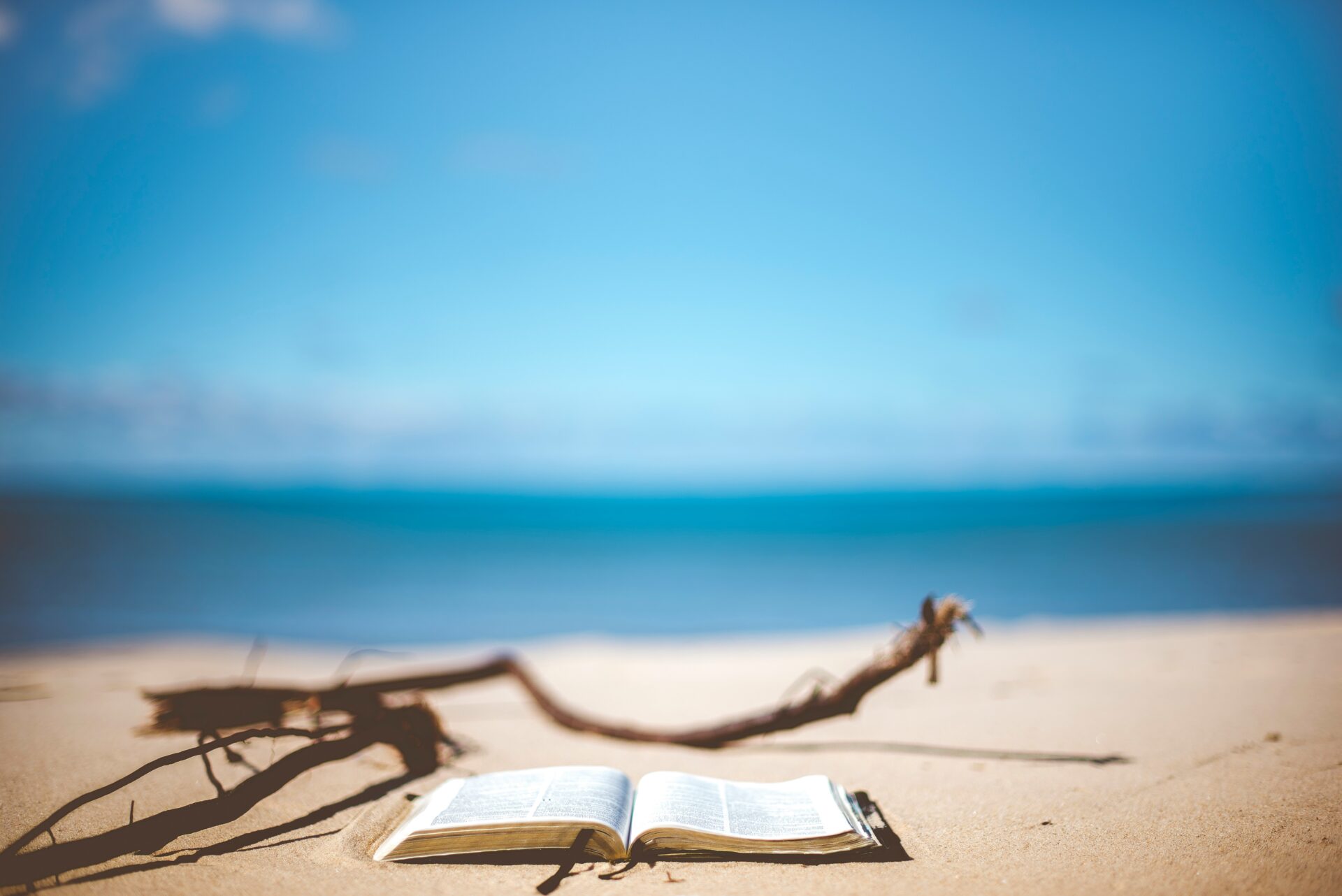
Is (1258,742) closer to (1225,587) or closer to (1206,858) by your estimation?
(1206,858)

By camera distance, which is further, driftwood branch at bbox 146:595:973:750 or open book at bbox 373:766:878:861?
driftwood branch at bbox 146:595:973:750

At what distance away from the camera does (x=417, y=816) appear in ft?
7.36

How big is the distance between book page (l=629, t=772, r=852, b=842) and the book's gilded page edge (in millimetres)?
623

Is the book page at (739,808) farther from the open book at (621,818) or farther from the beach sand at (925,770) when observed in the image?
the beach sand at (925,770)

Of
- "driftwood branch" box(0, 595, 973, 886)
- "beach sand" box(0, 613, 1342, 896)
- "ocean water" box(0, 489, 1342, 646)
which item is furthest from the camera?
"ocean water" box(0, 489, 1342, 646)

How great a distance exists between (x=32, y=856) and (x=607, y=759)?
2.09m

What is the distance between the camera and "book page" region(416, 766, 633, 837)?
2.08 m

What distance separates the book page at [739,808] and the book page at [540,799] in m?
0.08

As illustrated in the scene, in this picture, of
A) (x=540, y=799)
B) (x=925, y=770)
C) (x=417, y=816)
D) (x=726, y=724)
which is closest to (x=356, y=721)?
(x=417, y=816)

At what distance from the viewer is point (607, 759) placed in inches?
135

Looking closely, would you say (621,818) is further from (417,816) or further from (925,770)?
(925,770)

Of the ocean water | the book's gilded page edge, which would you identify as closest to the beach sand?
the book's gilded page edge

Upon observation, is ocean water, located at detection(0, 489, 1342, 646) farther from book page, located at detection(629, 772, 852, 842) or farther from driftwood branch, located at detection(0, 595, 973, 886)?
book page, located at detection(629, 772, 852, 842)

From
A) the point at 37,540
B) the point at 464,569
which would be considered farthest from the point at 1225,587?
the point at 37,540
